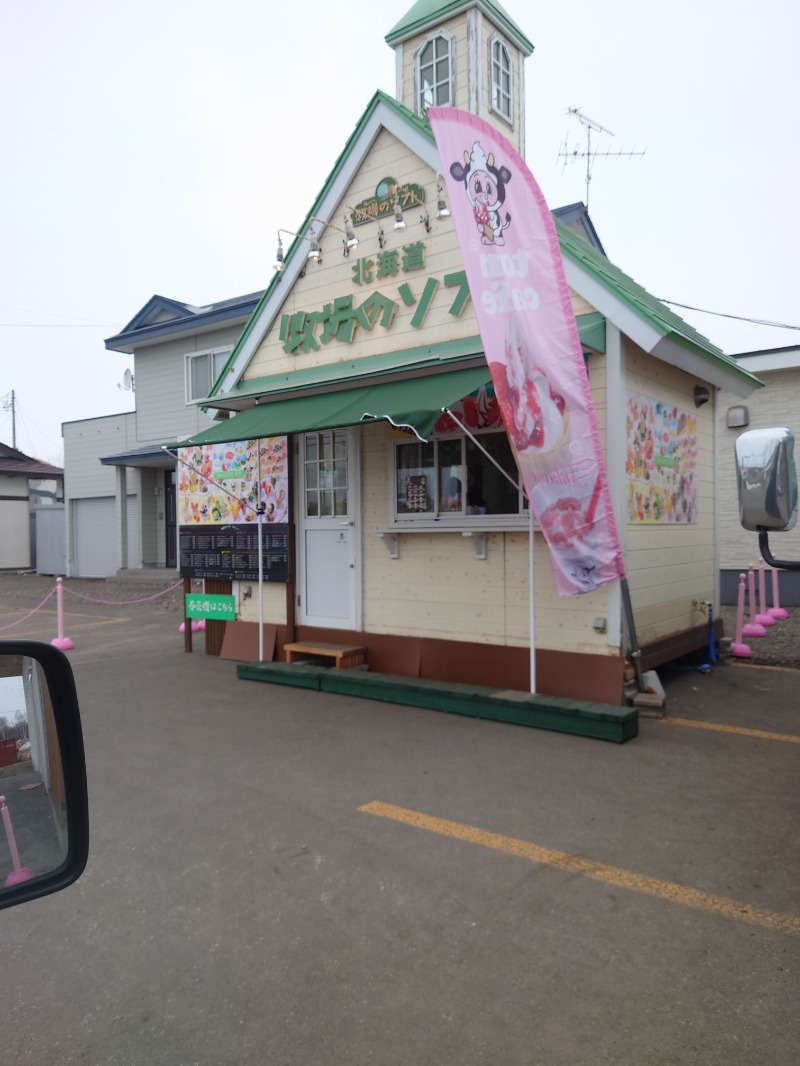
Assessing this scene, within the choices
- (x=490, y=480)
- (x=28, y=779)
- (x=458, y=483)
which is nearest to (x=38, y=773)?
(x=28, y=779)

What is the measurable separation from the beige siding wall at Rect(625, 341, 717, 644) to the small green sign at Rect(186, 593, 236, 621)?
4.89m

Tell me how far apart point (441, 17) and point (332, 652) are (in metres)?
7.70

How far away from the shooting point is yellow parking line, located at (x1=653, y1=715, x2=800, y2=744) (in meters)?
5.60

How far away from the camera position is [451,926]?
3.11m

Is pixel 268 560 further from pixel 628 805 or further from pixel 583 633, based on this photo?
pixel 628 805

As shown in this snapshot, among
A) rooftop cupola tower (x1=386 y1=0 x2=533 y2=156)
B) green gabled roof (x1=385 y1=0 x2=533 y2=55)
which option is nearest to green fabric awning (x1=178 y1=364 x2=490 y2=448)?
rooftop cupola tower (x1=386 y1=0 x2=533 y2=156)

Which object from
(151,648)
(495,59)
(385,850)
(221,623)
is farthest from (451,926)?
(495,59)

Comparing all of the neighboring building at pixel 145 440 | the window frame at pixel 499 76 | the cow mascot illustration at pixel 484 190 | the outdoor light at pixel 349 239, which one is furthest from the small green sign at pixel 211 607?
the neighboring building at pixel 145 440

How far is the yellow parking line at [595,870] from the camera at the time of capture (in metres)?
3.14

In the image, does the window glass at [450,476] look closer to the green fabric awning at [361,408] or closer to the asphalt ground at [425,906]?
the green fabric awning at [361,408]

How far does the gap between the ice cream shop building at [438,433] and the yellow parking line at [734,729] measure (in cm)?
50

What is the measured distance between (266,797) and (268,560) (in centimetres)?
436

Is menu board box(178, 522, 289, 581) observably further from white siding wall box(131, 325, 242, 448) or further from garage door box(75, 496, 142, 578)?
garage door box(75, 496, 142, 578)

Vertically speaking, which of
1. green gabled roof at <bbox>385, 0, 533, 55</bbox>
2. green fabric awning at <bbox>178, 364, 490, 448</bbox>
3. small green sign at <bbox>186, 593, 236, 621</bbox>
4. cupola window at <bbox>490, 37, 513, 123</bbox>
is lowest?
small green sign at <bbox>186, 593, 236, 621</bbox>
